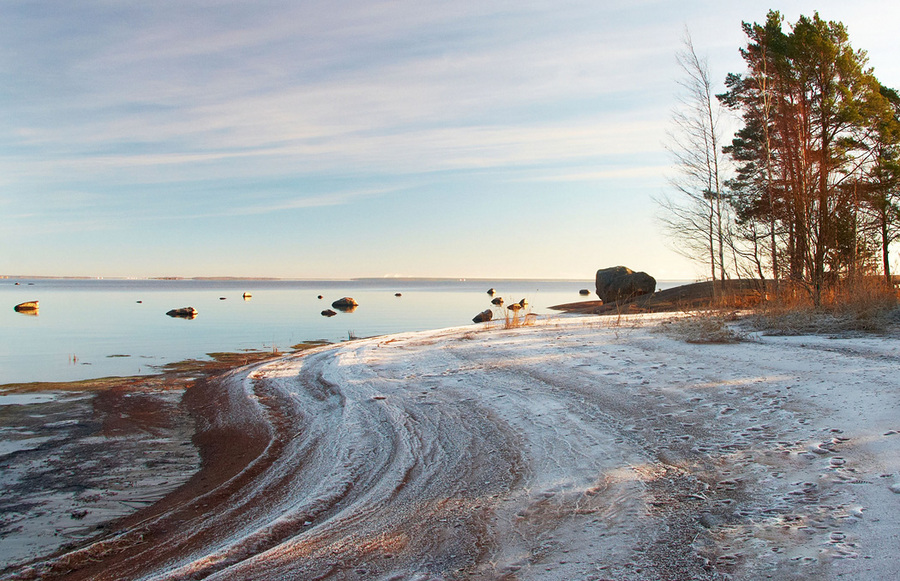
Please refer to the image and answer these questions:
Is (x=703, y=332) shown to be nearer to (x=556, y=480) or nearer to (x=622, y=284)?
(x=556, y=480)

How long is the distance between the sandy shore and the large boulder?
71.9 ft

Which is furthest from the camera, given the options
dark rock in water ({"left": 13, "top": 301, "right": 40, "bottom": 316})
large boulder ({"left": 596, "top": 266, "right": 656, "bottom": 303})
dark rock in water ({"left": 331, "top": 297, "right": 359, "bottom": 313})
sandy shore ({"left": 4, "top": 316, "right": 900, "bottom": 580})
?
dark rock in water ({"left": 331, "top": 297, "right": 359, "bottom": 313})

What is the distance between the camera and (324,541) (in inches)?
129

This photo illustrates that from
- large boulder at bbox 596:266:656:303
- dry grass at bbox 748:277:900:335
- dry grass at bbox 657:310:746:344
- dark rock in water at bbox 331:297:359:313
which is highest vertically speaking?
large boulder at bbox 596:266:656:303

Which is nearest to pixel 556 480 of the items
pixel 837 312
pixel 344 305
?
pixel 837 312

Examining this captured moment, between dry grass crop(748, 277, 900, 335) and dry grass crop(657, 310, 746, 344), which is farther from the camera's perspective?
dry grass crop(748, 277, 900, 335)

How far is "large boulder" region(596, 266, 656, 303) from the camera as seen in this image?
96.3 ft

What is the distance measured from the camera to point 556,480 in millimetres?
3959

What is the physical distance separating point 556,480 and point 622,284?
89.2ft

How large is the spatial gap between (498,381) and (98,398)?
250 inches

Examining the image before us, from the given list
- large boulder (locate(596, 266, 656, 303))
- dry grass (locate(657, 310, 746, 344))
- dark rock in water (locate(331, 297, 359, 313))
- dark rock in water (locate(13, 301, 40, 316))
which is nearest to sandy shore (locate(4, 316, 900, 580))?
dry grass (locate(657, 310, 746, 344))

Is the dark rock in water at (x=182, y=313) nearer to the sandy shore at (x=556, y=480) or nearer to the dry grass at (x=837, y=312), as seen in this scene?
the sandy shore at (x=556, y=480)

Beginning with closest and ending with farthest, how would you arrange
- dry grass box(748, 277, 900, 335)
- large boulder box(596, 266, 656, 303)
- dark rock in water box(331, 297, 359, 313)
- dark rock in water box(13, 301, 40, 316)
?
dry grass box(748, 277, 900, 335), large boulder box(596, 266, 656, 303), dark rock in water box(13, 301, 40, 316), dark rock in water box(331, 297, 359, 313)

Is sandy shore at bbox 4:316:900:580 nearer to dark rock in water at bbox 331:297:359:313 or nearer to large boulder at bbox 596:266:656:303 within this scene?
large boulder at bbox 596:266:656:303
